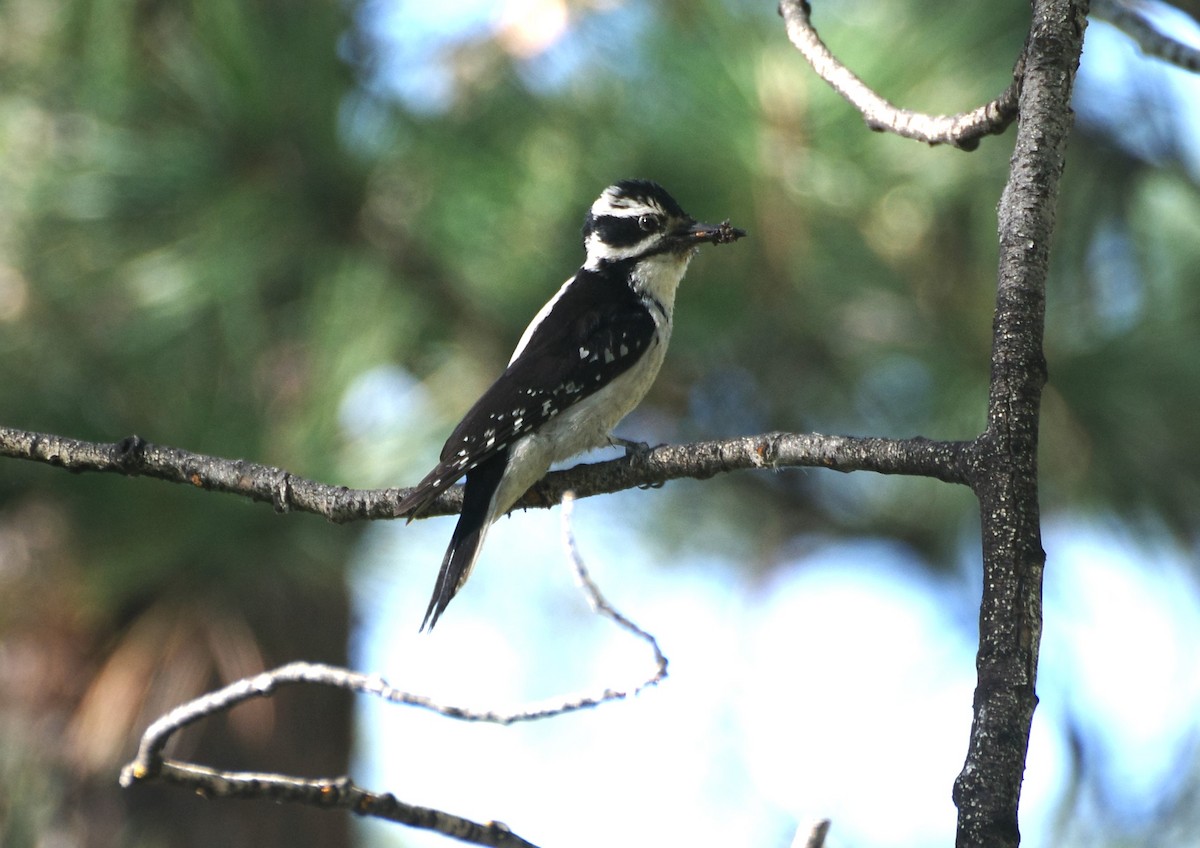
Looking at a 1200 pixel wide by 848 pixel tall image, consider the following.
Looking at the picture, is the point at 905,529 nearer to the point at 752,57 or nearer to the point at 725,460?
the point at 752,57

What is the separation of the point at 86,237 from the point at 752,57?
2370 millimetres

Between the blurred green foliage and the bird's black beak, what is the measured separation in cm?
59

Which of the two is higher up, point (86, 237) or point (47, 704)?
point (86, 237)

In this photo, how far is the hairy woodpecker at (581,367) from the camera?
334 centimetres

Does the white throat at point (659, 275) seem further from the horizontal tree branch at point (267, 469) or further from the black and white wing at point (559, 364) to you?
the horizontal tree branch at point (267, 469)

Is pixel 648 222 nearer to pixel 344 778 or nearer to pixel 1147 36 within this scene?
pixel 1147 36

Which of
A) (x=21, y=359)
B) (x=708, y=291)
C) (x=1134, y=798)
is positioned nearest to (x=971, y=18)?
(x=708, y=291)

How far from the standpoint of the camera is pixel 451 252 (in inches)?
186

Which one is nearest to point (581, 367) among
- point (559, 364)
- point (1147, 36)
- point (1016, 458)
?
point (559, 364)

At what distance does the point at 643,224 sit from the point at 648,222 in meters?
0.02

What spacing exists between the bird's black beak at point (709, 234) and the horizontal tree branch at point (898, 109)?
784mm

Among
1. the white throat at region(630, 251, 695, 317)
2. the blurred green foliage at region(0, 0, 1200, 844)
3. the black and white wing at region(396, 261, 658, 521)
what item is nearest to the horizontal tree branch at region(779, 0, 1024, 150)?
the black and white wing at region(396, 261, 658, 521)

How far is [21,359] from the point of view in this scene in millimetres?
4355

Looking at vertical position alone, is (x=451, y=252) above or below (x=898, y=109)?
above
